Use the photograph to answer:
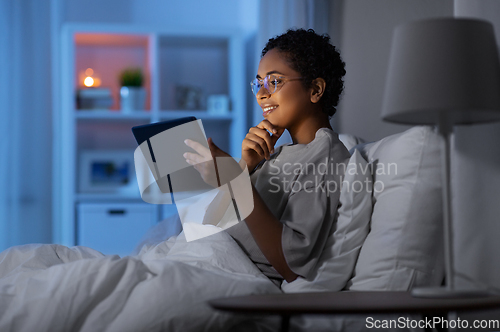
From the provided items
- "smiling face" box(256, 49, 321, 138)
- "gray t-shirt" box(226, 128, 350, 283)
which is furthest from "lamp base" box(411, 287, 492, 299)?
"smiling face" box(256, 49, 321, 138)

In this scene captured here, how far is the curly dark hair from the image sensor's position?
4.60ft

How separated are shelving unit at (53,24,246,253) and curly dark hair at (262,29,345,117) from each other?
1883 mm

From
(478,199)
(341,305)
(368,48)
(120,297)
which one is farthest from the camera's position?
(368,48)

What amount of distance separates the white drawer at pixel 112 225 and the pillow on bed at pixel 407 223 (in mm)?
2213

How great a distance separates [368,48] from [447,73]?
5.18 feet

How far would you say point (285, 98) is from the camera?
1.38 meters

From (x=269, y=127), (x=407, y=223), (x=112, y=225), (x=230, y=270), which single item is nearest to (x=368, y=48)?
(x=269, y=127)

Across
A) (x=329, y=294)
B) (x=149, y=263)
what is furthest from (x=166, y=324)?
(x=329, y=294)

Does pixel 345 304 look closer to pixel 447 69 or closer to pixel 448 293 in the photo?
pixel 448 293

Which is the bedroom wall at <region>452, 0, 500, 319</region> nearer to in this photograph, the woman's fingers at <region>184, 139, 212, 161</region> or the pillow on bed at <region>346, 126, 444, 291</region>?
the pillow on bed at <region>346, 126, 444, 291</region>

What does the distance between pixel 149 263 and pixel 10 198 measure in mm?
2520

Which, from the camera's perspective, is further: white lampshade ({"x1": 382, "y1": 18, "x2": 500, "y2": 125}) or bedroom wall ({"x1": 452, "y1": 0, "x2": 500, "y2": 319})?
bedroom wall ({"x1": 452, "y1": 0, "x2": 500, "y2": 319})

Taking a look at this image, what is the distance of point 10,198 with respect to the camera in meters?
3.10

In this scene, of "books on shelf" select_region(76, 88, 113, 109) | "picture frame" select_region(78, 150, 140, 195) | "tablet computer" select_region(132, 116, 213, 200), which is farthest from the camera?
"picture frame" select_region(78, 150, 140, 195)
